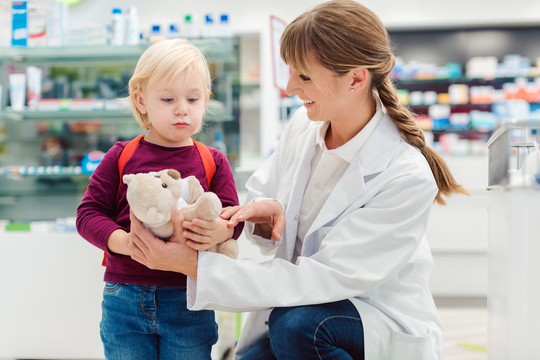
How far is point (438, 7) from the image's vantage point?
5254 millimetres

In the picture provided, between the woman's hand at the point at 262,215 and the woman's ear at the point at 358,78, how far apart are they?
40 centimetres

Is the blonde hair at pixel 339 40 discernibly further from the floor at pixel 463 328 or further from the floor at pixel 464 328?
the floor at pixel 464 328

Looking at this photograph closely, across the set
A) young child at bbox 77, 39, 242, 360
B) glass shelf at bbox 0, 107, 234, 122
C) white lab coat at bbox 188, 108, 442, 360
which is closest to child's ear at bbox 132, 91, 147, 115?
young child at bbox 77, 39, 242, 360

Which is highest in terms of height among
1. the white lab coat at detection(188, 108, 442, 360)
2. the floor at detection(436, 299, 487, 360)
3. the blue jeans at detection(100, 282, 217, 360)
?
the white lab coat at detection(188, 108, 442, 360)

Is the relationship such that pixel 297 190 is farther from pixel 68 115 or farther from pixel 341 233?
pixel 68 115

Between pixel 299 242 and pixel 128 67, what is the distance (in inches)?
79.0

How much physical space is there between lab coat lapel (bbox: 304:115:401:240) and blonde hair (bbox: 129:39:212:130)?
49 centimetres

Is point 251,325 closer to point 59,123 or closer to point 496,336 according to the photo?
point 496,336

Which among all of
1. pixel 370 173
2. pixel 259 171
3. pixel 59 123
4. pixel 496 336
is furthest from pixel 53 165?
pixel 496 336

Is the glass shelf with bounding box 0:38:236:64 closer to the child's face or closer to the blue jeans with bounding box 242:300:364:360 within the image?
the child's face

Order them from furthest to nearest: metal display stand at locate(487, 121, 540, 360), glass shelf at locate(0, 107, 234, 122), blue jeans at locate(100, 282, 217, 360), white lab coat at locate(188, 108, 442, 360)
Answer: glass shelf at locate(0, 107, 234, 122)
blue jeans at locate(100, 282, 217, 360)
white lab coat at locate(188, 108, 442, 360)
metal display stand at locate(487, 121, 540, 360)

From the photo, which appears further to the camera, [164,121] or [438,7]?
[438,7]

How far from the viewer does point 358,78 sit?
4.94ft

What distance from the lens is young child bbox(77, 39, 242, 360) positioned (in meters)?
1.44
